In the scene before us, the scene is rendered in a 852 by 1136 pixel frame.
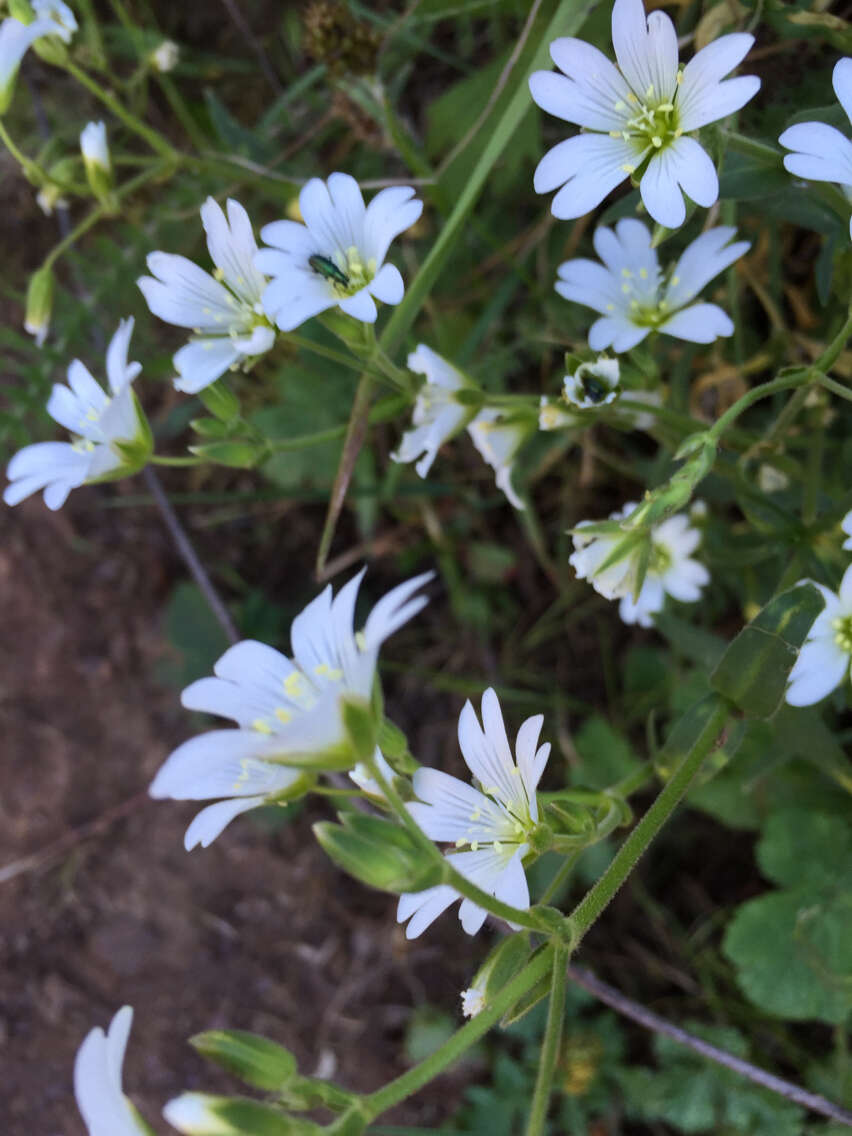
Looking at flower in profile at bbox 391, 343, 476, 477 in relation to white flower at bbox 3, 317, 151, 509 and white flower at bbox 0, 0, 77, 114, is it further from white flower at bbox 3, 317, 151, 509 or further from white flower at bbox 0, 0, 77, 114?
white flower at bbox 0, 0, 77, 114

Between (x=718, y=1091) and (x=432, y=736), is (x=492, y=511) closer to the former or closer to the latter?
(x=432, y=736)

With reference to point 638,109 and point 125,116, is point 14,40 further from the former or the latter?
point 638,109

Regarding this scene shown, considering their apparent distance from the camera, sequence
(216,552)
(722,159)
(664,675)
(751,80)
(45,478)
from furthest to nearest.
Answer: (216,552) → (664,675) → (45,478) → (722,159) → (751,80)

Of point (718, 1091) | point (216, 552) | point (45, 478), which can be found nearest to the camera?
point (45, 478)

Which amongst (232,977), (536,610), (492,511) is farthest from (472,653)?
(232,977)

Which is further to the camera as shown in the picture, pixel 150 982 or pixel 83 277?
pixel 150 982

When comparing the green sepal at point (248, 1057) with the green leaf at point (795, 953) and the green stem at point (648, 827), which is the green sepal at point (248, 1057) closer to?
the green stem at point (648, 827)

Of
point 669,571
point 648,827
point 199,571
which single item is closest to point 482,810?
point 648,827
